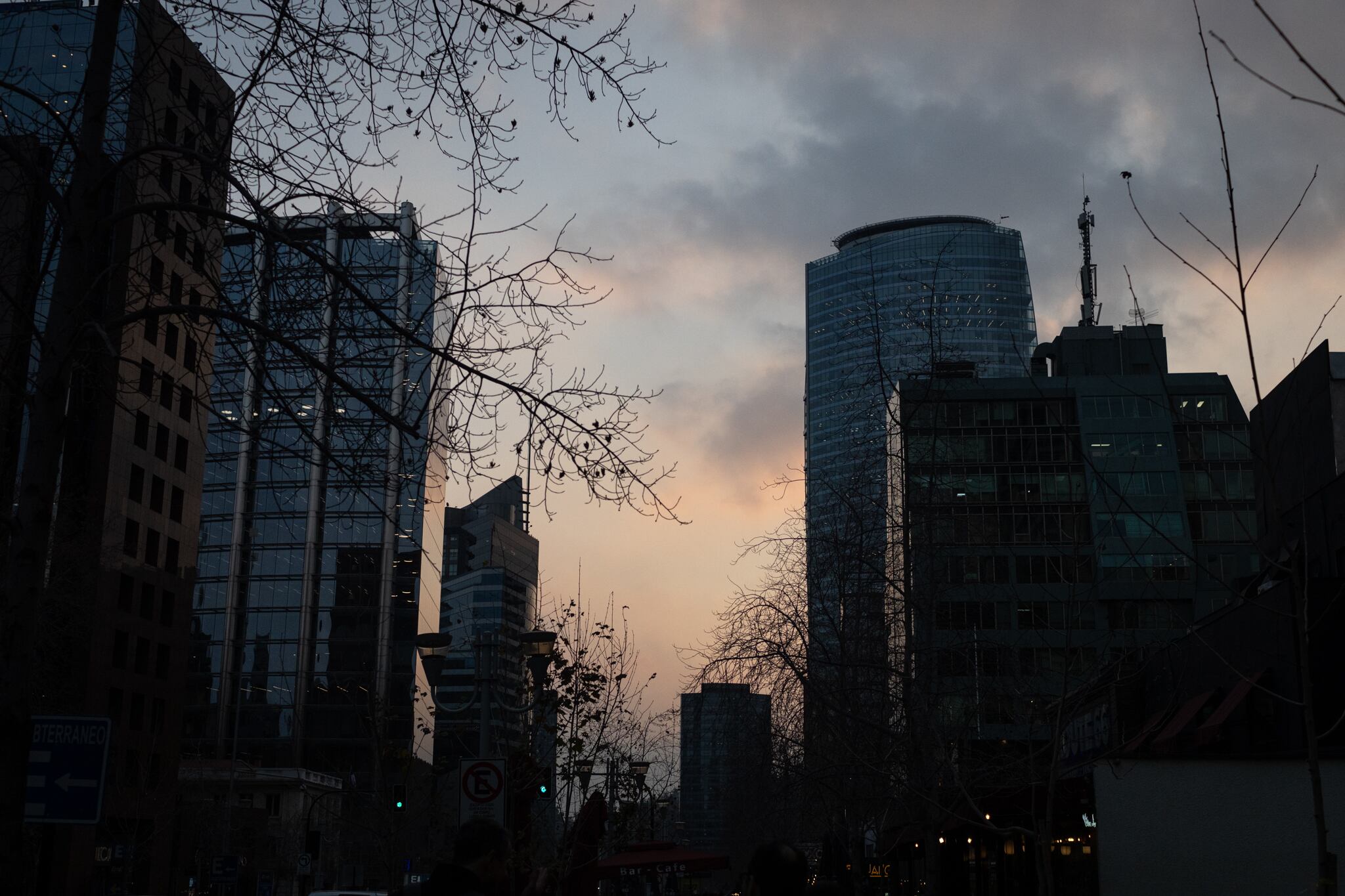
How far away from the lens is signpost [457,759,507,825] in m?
16.9

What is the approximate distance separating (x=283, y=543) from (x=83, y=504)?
70.8 metres

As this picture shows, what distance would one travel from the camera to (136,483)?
6384 centimetres

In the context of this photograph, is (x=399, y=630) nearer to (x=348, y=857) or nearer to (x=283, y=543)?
(x=283, y=543)

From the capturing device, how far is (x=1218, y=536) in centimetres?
8712

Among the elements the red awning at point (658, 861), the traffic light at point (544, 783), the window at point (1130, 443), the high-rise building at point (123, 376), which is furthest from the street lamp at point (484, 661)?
the window at point (1130, 443)

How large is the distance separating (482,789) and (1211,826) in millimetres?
9331

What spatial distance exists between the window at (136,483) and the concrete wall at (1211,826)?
182 feet

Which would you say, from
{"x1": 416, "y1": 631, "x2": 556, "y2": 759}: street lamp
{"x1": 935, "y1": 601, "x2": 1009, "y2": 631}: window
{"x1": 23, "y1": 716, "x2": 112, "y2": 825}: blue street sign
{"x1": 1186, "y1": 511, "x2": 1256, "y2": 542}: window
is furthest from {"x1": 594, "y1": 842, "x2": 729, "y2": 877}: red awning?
{"x1": 1186, "y1": 511, "x2": 1256, "y2": 542}: window

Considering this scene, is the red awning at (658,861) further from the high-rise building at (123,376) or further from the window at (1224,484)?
the window at (1224,484)

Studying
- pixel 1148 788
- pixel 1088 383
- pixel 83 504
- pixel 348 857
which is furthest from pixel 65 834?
pixel 1088 383

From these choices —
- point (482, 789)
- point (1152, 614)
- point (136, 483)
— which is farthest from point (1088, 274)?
point (482, 789)

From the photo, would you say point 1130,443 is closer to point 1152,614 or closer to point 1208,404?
point 1208,404

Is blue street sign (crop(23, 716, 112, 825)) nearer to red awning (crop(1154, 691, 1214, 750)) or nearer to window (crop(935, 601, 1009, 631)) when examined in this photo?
window (crop(935, 601, 1009, 631))

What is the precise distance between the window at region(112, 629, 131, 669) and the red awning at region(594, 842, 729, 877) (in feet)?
136
